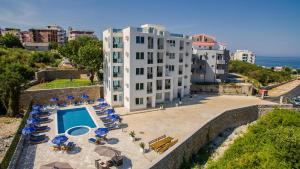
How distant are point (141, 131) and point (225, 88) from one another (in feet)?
95.9

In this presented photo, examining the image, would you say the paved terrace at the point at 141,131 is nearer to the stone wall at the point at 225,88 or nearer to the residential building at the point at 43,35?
the stone wall at the point at 225,88

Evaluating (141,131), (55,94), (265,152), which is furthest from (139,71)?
(265,152)

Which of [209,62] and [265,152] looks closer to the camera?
[265,152]

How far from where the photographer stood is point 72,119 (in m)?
29.4

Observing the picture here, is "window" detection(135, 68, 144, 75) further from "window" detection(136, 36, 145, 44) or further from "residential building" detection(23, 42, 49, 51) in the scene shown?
"residential building" detection(23, 42, 49, 51)

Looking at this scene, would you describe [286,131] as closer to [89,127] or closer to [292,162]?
[292,162]

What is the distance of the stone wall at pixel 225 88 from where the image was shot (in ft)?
153

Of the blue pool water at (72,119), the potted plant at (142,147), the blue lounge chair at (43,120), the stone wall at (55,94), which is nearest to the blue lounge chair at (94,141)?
the blue pool water at (72,119)

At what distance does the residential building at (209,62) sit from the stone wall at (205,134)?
16051 millimetres

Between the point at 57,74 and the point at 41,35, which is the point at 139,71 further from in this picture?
the point at 41,35

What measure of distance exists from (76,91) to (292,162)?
3216 centimetres

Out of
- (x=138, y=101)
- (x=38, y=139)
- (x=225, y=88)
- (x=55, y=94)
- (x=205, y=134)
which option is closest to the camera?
(x=38, y=139)

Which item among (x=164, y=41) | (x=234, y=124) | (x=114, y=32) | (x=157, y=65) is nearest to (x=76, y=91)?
(x=114, y=32)

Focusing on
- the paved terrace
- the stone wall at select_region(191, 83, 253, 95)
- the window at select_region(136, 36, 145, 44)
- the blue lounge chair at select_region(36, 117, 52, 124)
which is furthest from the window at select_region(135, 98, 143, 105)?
the stone wall at select_region(191, 83, 253, 95)
